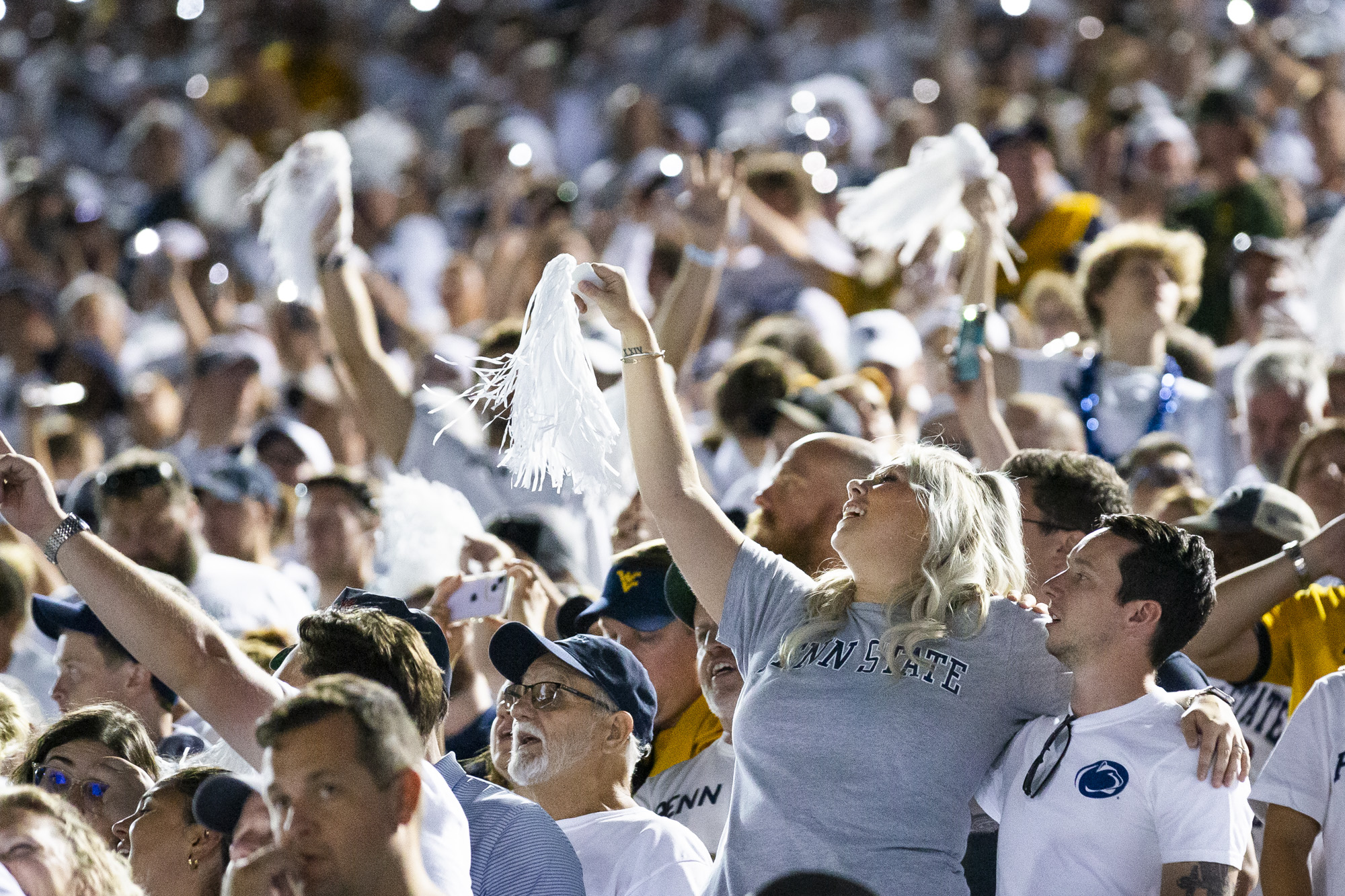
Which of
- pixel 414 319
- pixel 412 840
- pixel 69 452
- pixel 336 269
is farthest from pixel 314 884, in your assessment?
pixel 414 319

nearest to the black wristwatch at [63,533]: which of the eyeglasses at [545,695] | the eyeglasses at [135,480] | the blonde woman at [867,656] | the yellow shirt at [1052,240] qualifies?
the eyeglasses at [545,695]

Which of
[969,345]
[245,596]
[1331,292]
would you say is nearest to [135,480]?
[245,596]

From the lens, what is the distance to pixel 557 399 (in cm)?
358

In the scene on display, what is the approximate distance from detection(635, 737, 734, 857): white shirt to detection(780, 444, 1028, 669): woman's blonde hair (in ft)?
2.57

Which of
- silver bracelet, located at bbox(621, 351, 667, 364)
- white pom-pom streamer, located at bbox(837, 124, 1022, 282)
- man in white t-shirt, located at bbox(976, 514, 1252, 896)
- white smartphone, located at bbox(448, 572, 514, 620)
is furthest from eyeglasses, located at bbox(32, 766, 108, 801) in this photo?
white pom-pom streamer, located at bbox(837, 124, 1022, 282)

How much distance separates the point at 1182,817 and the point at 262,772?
1.66 meters

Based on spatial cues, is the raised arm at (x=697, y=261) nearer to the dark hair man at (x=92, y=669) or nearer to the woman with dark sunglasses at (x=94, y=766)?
the dark hair man at (x=92, y=669)

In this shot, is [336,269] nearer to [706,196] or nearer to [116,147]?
[706,196]

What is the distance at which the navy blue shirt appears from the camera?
3176mm

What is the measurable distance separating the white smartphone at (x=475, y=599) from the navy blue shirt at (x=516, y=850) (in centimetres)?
82

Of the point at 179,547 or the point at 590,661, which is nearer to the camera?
the point at 590,661

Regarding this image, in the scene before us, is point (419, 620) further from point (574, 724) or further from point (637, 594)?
point (637, 594)

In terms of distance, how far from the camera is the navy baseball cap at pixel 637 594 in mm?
4262

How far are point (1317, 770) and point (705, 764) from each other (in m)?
1.41
